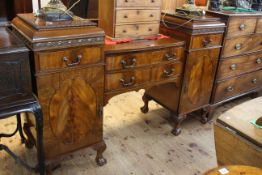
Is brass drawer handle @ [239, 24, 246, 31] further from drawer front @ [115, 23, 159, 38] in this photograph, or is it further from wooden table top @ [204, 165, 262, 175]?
wooden table top @ [204, 165, 262, 175]

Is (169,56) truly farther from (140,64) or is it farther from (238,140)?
(238,140)

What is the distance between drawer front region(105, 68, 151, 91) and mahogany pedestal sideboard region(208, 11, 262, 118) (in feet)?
2.75

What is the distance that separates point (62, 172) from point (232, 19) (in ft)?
5.89

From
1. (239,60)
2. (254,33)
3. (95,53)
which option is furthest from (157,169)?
(254,33)

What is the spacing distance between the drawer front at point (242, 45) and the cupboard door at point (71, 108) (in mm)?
1258

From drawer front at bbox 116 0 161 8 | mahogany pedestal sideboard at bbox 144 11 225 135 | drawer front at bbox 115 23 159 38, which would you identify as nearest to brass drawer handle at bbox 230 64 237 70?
mahogany pedestal sideboard at bbox 144 11 225 135

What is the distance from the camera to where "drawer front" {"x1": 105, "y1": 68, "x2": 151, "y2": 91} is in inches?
69.5

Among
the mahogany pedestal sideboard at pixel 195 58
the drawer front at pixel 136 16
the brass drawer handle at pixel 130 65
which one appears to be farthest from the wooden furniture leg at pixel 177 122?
the drawer front at pixel 136 16

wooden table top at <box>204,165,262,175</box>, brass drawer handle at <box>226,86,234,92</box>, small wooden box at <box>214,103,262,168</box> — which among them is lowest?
brass drawer handle at <box>226,86,234,92</box>

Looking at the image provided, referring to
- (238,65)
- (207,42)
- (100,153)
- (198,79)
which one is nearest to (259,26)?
(238,65)

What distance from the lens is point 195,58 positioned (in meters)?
2.15

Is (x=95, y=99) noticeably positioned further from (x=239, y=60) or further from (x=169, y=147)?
(x=239, y=60)

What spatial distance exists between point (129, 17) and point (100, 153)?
992mm

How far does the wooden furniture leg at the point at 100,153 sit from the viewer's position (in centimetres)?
188
